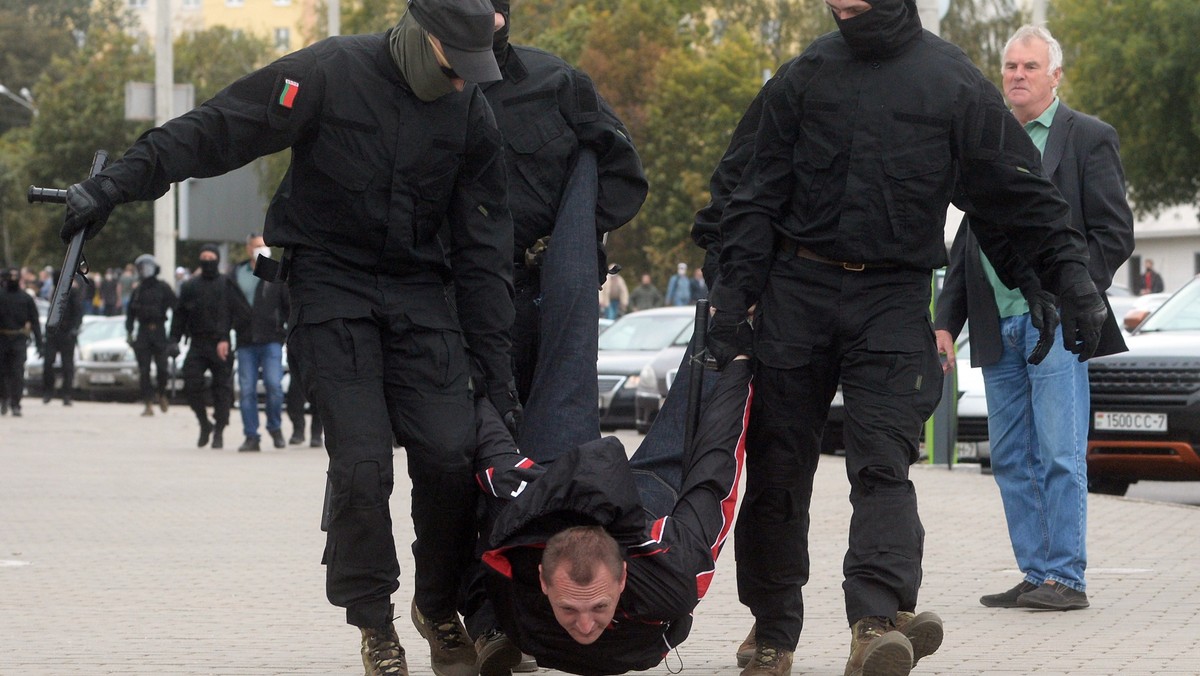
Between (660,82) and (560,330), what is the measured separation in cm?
4890

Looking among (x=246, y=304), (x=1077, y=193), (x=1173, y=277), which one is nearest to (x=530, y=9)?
(x=1173, y=277)

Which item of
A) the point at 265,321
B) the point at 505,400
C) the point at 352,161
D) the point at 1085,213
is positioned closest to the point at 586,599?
the point at 505,400

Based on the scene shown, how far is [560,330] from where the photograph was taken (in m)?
6.18

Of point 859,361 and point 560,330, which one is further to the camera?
point 560,330

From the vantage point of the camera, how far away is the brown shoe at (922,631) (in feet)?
18.6

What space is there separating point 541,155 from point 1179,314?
26.8ft

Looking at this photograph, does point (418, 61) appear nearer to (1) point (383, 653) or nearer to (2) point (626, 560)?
(2) point (626, 560)

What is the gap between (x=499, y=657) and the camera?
5.84m

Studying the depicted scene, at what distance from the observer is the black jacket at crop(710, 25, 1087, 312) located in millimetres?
5633

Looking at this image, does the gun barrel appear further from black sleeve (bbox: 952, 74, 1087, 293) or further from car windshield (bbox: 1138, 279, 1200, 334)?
car windshield (bbox: 1138, 279, 1200, 334)

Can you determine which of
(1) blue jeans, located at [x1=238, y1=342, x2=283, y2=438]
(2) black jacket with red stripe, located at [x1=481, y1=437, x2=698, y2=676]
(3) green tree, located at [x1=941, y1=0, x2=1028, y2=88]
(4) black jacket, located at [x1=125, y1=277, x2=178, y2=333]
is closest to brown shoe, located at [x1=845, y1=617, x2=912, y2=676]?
(2) black jacket with red stripe, located at [x1=481, y1=437, x2=698, y2=676]

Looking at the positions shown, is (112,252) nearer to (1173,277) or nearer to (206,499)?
(1173,277)

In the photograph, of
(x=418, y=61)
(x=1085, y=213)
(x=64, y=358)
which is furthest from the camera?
(x=64, y=358)

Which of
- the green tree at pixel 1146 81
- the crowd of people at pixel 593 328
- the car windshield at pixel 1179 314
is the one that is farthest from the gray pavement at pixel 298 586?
the green tree at pixel 1146 81
